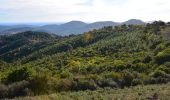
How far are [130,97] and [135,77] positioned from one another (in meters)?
15.1

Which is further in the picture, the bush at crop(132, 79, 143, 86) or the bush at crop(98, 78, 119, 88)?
the bush at crop(132, 79, 143, 86)

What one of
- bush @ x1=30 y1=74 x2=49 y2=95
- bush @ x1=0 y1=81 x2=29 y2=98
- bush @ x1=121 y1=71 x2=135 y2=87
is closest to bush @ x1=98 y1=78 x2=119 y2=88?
bush @ x1=121 y1=71 x2=135 y2=87

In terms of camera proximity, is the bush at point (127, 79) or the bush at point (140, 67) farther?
the bush at point (140, 67)

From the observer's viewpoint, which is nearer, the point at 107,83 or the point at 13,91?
the point at 13,91

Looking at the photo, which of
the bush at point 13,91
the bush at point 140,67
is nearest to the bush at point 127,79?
the bush at point 13,91

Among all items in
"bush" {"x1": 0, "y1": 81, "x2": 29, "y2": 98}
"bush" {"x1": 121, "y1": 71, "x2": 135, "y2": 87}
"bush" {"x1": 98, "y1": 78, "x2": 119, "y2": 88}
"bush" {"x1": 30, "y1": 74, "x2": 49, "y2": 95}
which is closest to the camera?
"bush" {"x1": 0, "y1": 81, "x2": 29, "y2": 98}

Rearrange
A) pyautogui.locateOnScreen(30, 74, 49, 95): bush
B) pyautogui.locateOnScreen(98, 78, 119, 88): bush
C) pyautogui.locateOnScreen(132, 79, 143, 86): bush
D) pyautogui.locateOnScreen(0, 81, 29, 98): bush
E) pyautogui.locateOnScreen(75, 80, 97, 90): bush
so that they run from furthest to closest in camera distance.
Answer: pyautogui.locateOnScreen(132, 79, 143, 86): bush, pyautogui.locateOnScreen(98, 78, 119, 88): bush, pyautogui.locateOnScreen(75, 80, 97, 90): bush, pyautogui.locateOnScreen(30, 74, 49, 95): bush, pyautogui.locateOnScreen(0, 81, 29, 98): bush

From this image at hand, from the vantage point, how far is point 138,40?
86188 millimetres

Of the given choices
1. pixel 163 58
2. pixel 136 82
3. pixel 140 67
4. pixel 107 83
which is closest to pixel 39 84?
pixel 107 83

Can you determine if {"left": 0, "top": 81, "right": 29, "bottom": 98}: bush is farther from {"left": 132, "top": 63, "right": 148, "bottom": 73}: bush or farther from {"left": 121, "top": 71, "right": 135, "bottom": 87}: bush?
{"left": 132, "top": 63, "right": 148, "bottom": 73}: bush

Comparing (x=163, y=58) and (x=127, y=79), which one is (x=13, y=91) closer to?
(x=127, y=79)

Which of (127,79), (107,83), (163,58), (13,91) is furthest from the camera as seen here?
(163,58)

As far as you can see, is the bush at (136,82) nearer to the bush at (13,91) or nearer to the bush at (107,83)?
the bush at (107,83)

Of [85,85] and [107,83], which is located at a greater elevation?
[85,85]
